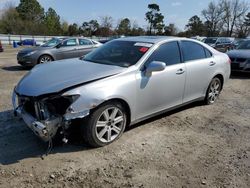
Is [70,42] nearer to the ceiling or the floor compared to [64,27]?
nearer to the floor

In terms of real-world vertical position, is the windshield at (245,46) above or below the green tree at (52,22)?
below

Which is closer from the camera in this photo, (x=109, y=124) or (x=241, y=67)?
(x=109, y=124)

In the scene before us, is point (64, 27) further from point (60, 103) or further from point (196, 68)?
point (60, 103)

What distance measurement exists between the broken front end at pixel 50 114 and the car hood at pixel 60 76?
11 centimetres

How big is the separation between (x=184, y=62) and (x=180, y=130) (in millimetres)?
Answer: 1299

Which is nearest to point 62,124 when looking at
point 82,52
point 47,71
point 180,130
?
point 47,71

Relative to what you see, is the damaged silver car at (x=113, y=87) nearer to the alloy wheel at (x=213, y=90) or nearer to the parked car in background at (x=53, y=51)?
the alloy wheel at (x=213, y=90)

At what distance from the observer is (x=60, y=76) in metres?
4.05

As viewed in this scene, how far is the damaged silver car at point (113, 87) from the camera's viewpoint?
3656 millimetres

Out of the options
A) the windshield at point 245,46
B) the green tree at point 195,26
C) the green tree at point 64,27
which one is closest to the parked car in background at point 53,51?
the windshield at point 245,46

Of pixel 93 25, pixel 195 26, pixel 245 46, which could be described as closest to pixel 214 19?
pixel 195 26

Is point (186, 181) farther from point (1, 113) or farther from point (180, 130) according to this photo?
point (1, 113)

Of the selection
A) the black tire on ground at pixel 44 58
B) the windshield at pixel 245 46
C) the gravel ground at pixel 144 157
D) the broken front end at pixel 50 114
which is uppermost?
the windshield at pixel 245 46

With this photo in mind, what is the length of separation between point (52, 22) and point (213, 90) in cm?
6718
